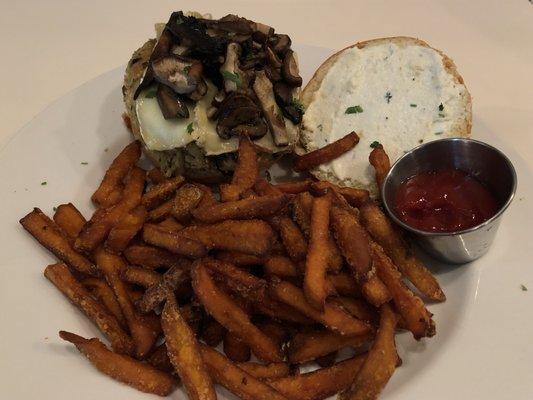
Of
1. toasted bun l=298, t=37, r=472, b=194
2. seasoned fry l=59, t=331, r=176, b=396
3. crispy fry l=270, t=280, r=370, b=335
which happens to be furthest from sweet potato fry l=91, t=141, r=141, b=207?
crispy fry l=270, t=280, r=370, b=335

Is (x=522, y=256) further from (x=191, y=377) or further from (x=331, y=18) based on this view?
(x=331, y=18)

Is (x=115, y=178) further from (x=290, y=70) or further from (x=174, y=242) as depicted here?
(x=290, y=70)

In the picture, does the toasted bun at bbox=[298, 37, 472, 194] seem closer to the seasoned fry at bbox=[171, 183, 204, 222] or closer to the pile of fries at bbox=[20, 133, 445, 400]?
the pile of fries at bbox=[20, 133, 445, 400]

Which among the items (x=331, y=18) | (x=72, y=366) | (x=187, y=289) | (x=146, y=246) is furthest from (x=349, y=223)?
(x=331, y=18)

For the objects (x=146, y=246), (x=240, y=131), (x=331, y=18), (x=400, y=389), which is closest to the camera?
(x=400, y=389)

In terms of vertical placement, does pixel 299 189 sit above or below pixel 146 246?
below
